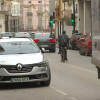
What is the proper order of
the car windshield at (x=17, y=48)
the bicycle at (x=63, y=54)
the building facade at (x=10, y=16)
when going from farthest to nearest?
the building facade at (x=10, y=16) < the bicycle at (x=63, y=54) < the car windshield at (x=17, y=48)

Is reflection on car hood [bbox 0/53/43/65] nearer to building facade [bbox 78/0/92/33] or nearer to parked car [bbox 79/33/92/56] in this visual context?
parked car [bbox 79/33/92/56]

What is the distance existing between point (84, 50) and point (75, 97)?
20819mm

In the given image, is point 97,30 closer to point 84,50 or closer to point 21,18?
point 84,50

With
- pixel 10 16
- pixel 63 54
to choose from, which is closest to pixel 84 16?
pixel 63 54

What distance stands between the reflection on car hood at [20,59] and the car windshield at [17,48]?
0.56 metres

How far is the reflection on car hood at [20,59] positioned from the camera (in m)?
13.3

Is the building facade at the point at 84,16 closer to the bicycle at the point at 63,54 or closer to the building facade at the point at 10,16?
the bicycle at the point at 63,54

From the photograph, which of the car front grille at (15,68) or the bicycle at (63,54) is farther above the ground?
the car front grille at (15,68)

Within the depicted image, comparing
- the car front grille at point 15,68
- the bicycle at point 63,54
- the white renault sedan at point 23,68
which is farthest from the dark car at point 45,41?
the car front grille at point 15,68

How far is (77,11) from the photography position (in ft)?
221

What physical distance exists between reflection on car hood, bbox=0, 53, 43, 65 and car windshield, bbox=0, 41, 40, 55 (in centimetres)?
56

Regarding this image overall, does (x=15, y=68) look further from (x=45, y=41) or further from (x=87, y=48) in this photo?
(x=45, y=41)

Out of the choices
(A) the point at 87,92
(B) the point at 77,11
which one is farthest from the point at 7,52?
(B) the point at 77,11

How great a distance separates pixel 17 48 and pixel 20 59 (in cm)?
138
